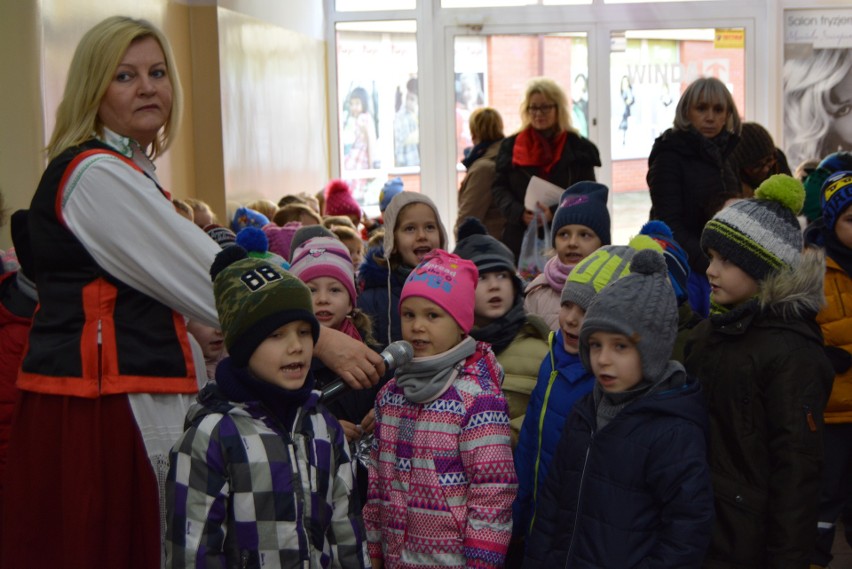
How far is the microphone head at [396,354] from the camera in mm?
2393

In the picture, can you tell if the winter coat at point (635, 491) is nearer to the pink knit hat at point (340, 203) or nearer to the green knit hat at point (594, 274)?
the green knit hat at point (594, 274)

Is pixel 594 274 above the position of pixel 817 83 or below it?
below

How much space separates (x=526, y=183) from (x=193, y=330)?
120 inches

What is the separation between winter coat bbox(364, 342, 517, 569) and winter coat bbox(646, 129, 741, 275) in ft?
7.79

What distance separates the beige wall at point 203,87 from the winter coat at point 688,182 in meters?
2.79

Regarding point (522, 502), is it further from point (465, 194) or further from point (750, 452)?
point (465, 194)

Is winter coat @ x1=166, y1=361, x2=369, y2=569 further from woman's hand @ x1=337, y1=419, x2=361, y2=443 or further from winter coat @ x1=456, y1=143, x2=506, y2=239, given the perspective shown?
winter coat @ x1=456, y1=143, x2=506, y2=239

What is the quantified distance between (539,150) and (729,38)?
18.0ft

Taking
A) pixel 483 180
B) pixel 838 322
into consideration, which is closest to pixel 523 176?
pixel 483 180

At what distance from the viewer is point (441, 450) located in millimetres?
2629

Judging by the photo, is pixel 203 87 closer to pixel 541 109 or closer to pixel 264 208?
pixel 264 208

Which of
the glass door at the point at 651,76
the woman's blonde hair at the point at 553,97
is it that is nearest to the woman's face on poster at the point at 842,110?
the glass door at the point at 651,76

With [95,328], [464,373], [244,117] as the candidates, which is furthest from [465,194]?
[95,328]

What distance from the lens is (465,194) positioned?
7.02m
